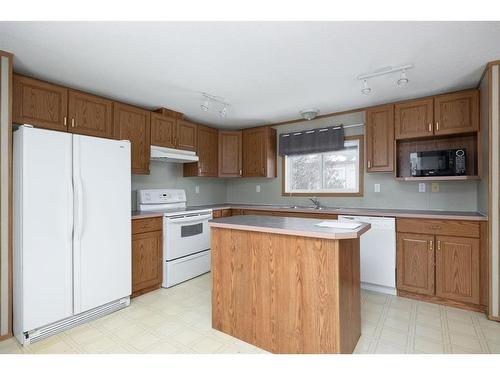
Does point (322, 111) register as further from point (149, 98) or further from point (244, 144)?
point (149, 98)

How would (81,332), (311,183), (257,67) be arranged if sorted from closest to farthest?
(81,332), (257,67), (311,183)

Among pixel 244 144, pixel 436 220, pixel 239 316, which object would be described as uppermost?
pixel 244 144

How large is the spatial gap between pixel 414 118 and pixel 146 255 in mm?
3529

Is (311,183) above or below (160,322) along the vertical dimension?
above

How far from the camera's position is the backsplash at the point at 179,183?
3.71 metres

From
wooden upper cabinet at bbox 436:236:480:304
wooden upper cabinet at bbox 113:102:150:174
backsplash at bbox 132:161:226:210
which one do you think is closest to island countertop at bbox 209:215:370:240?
wooden upper cabinet at bbox 436:236:480:304

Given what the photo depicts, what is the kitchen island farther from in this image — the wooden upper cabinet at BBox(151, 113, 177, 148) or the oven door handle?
the wooden upper cabinet at BBox(151, 113, 177, 148)

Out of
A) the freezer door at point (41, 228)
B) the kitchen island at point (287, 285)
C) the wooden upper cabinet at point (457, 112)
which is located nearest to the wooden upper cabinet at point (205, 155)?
the freezer door at point (41, 228)

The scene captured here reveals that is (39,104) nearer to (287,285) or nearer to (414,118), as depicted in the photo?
(287,285)

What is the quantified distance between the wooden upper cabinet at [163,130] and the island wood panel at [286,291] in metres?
1.88

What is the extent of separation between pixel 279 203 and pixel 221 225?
2.47 metres

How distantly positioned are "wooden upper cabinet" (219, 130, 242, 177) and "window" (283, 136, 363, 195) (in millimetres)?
821

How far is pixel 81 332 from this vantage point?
2.21 m

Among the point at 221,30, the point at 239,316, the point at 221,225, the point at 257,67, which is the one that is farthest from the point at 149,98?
the point at 239,316
